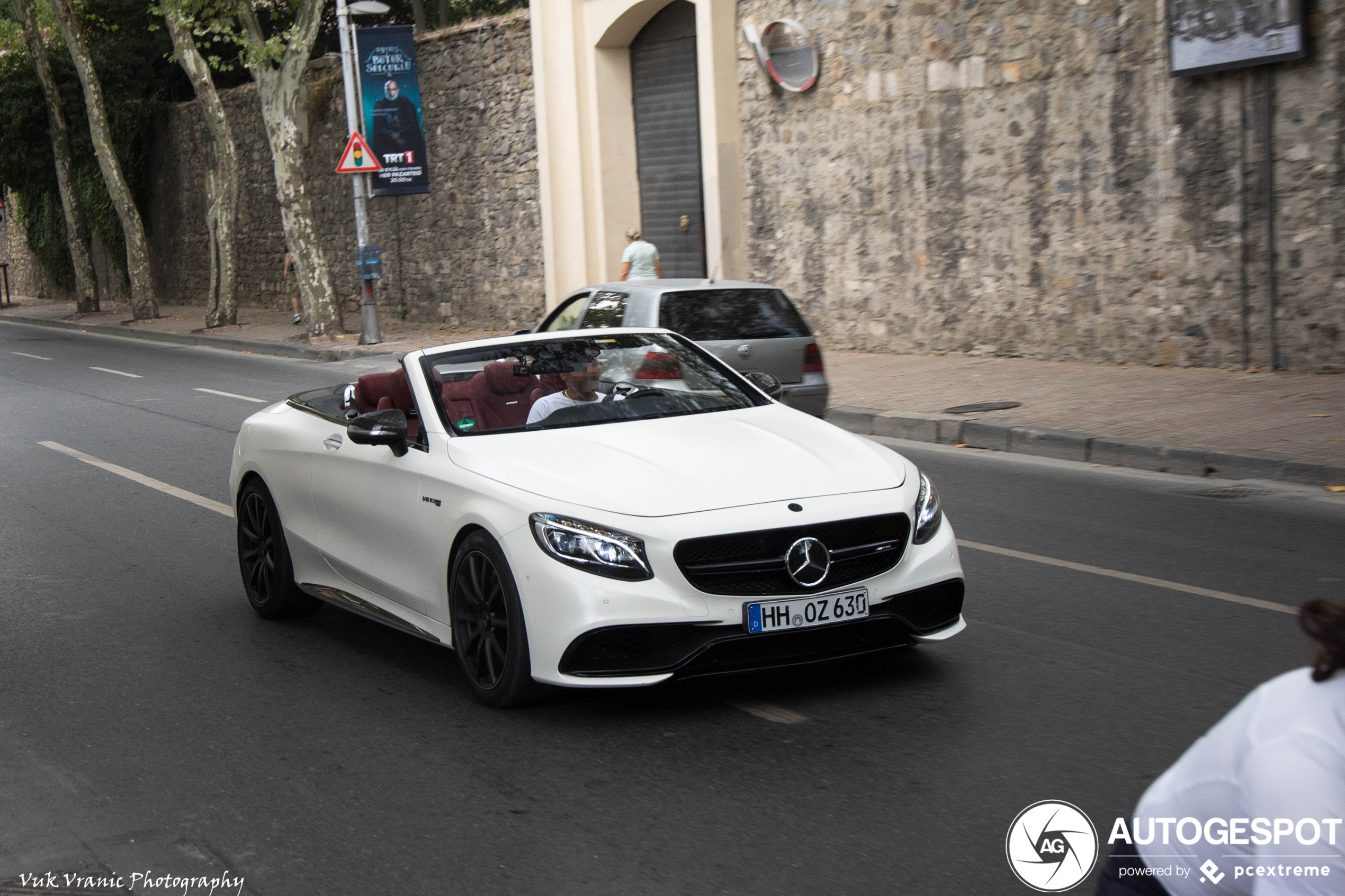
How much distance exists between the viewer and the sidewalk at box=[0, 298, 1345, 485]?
10.3 meters

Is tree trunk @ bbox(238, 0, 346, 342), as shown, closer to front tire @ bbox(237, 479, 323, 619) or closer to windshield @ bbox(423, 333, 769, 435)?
front tire @ bbox(237, 479, 323, 619)

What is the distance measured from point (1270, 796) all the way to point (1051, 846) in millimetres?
2032

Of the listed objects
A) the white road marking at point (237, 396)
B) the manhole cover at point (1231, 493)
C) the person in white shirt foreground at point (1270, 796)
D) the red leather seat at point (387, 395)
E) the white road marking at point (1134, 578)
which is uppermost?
the red leather seat at point (387, 395)

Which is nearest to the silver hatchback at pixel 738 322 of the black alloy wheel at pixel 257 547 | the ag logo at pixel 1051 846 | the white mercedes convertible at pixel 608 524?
the black alloy wheel at pixel 257 547

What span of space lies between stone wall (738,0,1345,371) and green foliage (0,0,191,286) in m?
24.8

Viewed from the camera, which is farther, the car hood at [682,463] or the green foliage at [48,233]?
the green foliage at [48,233]

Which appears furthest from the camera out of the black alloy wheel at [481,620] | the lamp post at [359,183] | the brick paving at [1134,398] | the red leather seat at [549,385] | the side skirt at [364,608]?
the lamp post at [359,183]

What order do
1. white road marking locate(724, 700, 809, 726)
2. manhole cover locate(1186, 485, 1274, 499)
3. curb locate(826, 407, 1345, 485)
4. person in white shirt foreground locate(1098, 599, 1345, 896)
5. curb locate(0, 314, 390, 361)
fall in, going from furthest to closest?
curb locate(0, 314, 390, 361), curb locate(826, 407, 1345, 485), manhole cover locate(1186, 485, 1274, 499), white road marking locate(724, 700, 809, 726), person in white shirt foreground locate(1098, 599, 1345, 896)

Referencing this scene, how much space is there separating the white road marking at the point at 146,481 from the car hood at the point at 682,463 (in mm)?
3823

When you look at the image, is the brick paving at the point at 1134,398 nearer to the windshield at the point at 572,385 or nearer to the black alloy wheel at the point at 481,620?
the windshield at the point at 572,385

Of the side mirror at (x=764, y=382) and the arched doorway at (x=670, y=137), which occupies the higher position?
the arched doorway at (x=670, y=137)

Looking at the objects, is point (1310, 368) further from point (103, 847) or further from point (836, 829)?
point (103, 847)

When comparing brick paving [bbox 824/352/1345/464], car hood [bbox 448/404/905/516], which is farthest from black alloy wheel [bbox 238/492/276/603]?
brick paving [bbox 824/352/1345/464]

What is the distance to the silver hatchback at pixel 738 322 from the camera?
1202 centimetres
